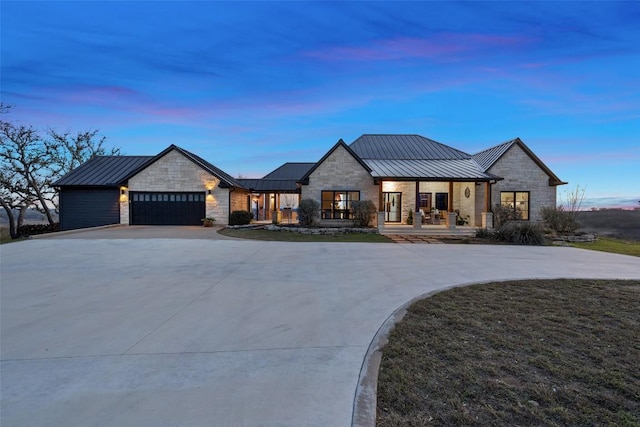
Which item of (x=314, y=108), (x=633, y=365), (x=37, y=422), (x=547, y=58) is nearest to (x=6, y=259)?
(x=37, y=422)

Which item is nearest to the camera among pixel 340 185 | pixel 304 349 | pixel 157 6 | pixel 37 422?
pixel 37 422

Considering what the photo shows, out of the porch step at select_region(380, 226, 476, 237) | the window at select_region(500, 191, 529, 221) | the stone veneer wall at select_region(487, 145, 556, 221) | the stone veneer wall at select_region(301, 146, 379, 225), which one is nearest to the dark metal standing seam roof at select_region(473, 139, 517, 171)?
the stone veneer wall at select_region(487, 145, 556, 221)

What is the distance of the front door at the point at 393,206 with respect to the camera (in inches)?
887

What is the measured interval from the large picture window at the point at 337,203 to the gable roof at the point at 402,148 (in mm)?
4837

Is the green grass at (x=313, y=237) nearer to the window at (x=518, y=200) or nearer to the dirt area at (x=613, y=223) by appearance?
the window at (x=518, y=200)

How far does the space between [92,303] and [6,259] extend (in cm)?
697

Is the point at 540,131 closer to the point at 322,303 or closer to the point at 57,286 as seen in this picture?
the point at 322,303

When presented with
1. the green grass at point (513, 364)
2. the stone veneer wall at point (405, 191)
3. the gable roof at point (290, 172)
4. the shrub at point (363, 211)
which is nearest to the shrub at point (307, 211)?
the shrub at point (363, 211)

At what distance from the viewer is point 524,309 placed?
16.0 feet

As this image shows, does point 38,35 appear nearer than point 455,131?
Yes

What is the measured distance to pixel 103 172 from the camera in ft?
77.3

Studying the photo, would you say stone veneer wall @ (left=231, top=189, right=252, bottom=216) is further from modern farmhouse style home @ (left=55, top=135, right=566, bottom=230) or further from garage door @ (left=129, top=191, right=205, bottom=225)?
garage door @ (left=129, top=191, right=205, bottom=225)

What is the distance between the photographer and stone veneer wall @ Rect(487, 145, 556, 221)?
21.8m

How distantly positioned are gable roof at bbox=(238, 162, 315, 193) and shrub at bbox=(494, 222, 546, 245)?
56.3ft
